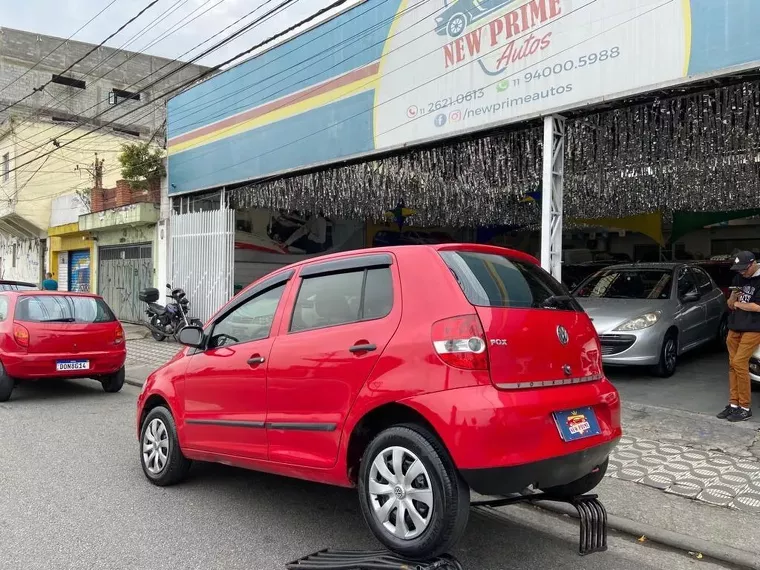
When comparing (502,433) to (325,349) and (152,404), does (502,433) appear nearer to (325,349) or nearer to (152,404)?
(325,349)

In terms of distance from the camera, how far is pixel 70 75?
104ft

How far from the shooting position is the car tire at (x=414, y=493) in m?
2.78

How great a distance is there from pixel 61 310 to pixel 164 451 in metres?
4.46

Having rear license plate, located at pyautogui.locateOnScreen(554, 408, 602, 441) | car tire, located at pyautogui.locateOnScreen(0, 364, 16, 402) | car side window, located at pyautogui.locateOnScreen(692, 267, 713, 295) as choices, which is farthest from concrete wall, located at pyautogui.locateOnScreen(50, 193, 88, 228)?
rear license plate, located at pyautogui.locateOnScreen(554, 408, 602, 441)

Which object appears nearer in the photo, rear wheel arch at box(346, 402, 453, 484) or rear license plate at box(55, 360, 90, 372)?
rear wheel arch at box(346, 402, 453, 484)

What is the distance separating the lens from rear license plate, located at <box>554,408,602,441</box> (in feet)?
9.73

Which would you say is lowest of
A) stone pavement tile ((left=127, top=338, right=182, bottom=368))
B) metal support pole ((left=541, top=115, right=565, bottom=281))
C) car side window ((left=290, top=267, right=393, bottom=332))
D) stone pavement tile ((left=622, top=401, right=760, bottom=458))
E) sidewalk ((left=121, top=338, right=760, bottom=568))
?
stone pavement tile ((left=127, top=338, right=182, bottom=368))

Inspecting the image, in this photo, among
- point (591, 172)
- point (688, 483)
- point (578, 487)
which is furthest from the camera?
point (591, 172)

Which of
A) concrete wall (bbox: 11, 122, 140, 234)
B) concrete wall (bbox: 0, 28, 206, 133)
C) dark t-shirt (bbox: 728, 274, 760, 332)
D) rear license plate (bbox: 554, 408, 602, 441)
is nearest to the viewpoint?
rear license plate (bbox: 554, 408, 602, 441)

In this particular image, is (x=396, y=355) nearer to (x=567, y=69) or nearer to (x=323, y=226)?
(x=567, y=69)

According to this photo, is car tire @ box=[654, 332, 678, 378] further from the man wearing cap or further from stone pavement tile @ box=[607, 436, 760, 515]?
stone pavement tile @ box=[607, 436, 760, 515]

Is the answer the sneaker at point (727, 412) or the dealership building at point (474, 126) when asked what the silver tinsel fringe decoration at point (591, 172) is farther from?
the sneaker at point (727, 412)

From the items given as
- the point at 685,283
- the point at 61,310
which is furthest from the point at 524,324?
the point at 61,310

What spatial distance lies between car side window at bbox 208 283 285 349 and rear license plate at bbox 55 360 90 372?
453cm
